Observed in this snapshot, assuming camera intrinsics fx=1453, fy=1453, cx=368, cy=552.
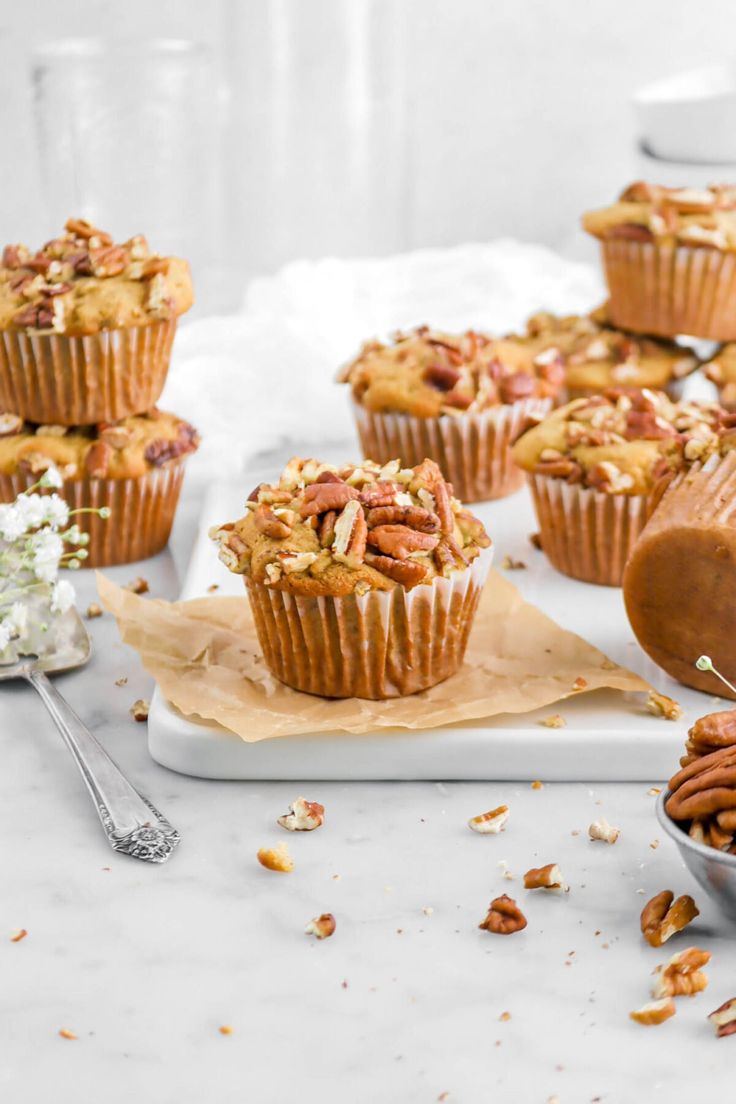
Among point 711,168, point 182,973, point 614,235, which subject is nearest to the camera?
point 182,973

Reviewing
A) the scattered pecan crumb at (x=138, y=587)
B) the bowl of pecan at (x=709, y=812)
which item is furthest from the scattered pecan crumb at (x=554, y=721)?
the scattered pecan crumb at (x=138, y=587)

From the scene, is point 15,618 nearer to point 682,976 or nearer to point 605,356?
point 682,976

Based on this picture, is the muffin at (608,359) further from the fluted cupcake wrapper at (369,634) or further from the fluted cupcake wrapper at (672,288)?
the fluted cupcake wrapper at (369,634)

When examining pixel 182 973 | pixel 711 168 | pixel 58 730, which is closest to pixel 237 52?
pixel 711 168

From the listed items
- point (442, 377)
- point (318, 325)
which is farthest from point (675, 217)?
point (318, 325)

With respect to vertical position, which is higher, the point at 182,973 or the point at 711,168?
the point at 711,168

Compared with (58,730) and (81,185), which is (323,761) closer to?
(58,730)

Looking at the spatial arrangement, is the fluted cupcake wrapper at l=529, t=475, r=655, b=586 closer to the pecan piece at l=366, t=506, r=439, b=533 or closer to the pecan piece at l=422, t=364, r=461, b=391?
the pecan piece at l=422, t=364, r=461, b=391

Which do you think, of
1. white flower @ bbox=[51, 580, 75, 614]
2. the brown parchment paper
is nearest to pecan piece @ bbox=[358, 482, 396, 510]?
the brown parchment paper
